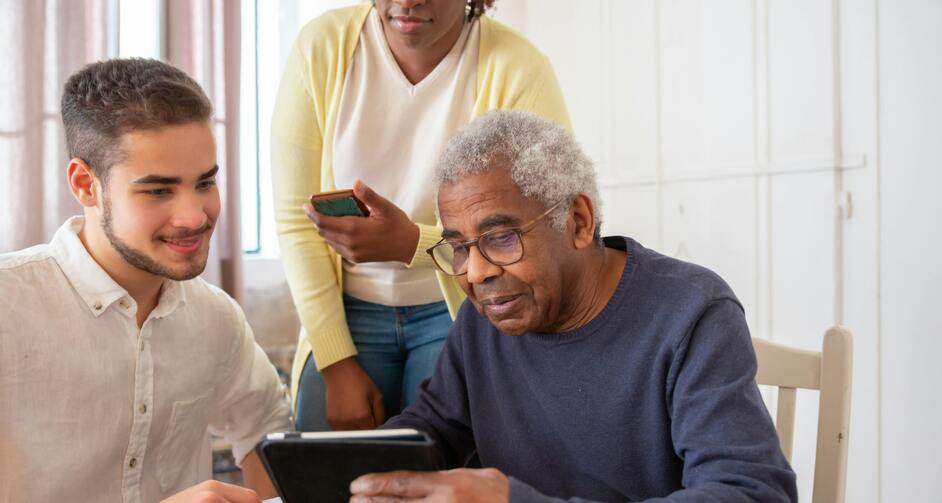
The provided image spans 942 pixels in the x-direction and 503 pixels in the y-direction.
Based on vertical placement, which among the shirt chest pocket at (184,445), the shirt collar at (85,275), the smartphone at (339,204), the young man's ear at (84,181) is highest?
the young man's ear at (84,181)

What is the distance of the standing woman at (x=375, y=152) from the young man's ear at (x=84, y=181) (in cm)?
48

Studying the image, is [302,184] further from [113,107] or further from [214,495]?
[214,495]

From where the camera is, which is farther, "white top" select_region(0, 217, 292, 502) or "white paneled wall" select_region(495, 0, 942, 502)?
"white paneled wall" select_region(495, 0, 942, 502)

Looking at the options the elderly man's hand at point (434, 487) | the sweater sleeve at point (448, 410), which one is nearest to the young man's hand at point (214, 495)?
the elderly man's hand at point (434, 487)

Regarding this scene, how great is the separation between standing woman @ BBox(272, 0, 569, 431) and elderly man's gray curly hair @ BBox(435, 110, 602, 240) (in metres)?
0.40

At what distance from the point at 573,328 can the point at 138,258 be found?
2.72ft

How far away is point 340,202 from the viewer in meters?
1.64

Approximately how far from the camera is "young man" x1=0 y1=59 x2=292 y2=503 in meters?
1.47

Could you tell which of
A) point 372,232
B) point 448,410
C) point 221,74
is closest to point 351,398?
point 448,410

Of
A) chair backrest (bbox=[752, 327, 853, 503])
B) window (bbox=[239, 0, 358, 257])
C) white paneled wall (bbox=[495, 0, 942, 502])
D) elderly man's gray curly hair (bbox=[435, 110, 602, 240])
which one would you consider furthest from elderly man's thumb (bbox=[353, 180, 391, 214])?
window (bbox=[239, 0, 358, 257])

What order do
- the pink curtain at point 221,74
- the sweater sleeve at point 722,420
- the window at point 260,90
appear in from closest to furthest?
the sweater sleeve at point 722,420, the pink curtain at point 221,74, the window at point 260,90

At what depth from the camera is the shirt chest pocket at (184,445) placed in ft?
5.46

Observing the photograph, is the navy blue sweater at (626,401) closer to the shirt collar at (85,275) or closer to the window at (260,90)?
the shirt collar at (85,275)

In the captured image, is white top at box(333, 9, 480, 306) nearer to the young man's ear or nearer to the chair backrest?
the young man's ear
